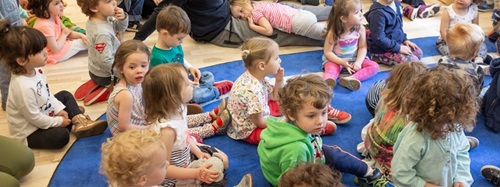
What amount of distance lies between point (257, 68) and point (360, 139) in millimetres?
754

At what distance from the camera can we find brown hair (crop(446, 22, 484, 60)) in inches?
118

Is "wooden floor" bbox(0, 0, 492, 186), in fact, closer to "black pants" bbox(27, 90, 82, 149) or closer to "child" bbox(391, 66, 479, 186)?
"black pants" bbox(27, 90, 82, 149)

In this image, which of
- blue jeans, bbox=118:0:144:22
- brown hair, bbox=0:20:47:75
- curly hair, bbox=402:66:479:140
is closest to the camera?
curly hair, bbox=402:66:479:140

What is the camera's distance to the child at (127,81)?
262 centimetres

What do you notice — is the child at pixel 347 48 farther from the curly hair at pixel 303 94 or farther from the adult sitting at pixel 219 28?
the curly hair at pixel 303 94

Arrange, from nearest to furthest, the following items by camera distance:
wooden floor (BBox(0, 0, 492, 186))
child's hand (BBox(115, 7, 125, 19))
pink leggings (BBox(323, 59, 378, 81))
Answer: wooden floor (BBox(0, 0, 492, 186)) < child's hand (BBox(115, 7, 125, 19)) < pink leggings (BBox(323, 59, 378, 81))

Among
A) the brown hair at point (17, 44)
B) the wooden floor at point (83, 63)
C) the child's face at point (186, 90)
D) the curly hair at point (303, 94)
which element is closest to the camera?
the curly hair at point (303, 94)

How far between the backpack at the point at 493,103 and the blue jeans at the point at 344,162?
1039 millimetres

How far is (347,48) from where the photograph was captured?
3.60 metres

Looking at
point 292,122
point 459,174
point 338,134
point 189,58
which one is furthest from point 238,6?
point 459,174

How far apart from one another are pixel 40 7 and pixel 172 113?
1776 mm

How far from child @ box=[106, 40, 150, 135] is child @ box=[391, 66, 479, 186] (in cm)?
131

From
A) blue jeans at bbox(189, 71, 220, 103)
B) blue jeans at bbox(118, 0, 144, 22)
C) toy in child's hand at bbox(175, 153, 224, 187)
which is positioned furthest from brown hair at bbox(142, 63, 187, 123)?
blue jeans at bbox(118, 0, 144, 22)

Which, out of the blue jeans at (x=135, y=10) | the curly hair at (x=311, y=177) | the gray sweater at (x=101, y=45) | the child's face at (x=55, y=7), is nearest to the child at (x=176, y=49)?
the gray sweater at (x=101, y=45)
